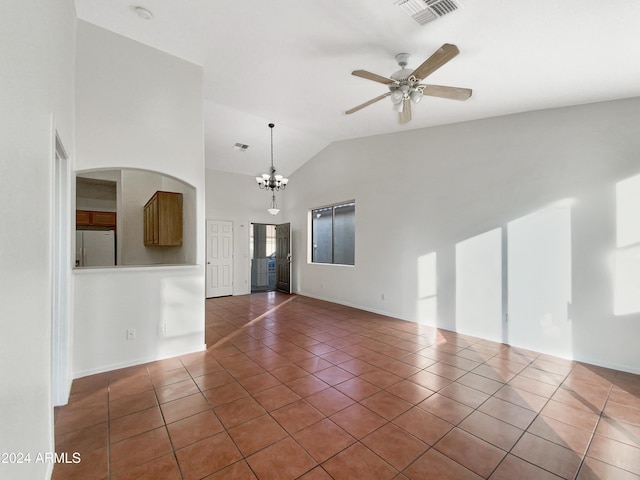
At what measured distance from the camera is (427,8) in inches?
86.0

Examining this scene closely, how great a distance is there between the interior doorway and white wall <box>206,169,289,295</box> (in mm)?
793

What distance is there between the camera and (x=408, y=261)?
508 cm

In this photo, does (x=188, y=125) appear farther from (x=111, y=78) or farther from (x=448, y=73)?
(x=448, y=73)

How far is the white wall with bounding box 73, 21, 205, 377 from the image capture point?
298cm

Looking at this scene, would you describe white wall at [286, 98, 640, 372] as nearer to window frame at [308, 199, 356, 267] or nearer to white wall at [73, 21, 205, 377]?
window frame at [308, 199, 356, 267]

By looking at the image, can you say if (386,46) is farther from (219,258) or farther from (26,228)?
(219,258)

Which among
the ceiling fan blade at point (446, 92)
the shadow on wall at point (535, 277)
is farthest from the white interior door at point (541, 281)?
the ceiling fan blade at point (446, 92)

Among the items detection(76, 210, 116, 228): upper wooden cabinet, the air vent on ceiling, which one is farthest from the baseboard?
detection(76, 210, 116, 228): upper wooden cabinet

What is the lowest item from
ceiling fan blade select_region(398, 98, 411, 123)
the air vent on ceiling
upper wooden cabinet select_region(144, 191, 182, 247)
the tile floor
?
the tile floor

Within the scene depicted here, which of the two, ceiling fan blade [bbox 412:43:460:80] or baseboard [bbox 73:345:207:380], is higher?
ceiling fan blade [bbox 412:43:460:80]

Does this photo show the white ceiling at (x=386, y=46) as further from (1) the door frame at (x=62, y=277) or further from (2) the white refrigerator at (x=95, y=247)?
(2) the white refrigerator at (x=95, y=247)

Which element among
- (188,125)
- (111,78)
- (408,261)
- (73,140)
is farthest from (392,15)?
(408,261)

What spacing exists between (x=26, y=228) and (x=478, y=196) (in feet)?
15.5

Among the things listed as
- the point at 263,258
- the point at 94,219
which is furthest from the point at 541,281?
the point at 94,219
